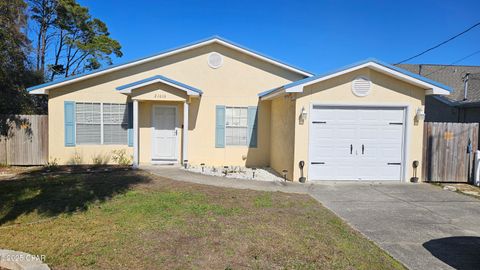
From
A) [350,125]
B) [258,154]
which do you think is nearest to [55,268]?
[350,125]

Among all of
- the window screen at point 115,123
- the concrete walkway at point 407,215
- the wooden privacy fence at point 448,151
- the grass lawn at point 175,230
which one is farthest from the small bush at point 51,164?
the wooden privacy fence at point 448,151

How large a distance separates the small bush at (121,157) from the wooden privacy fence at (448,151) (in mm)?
10316

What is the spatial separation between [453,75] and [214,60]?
591 inches

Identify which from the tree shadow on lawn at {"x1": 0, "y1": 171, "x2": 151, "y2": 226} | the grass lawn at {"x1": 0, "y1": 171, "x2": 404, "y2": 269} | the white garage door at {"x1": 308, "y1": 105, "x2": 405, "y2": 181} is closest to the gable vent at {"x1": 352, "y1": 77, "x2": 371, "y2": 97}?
the white garage door at {"x1": 308, "y1": 105, "x2": 405, "y2": 181}

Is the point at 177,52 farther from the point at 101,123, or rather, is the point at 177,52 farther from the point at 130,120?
the point at 101,123

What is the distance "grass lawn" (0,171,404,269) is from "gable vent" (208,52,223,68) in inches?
235

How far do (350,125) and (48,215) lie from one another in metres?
8.06

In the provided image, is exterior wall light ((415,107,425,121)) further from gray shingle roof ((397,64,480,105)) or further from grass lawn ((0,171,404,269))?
gray shingle roof ((397,64,480,105))

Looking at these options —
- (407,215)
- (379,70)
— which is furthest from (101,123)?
(407,215)

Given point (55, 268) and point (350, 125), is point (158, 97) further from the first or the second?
point (55, 268)

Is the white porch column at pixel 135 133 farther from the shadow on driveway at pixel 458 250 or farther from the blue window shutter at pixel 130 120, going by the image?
the shadow on driveway at pixel 458 250

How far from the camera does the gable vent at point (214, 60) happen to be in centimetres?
1177

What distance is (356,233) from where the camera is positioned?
481 cm

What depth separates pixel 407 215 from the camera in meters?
5.91
